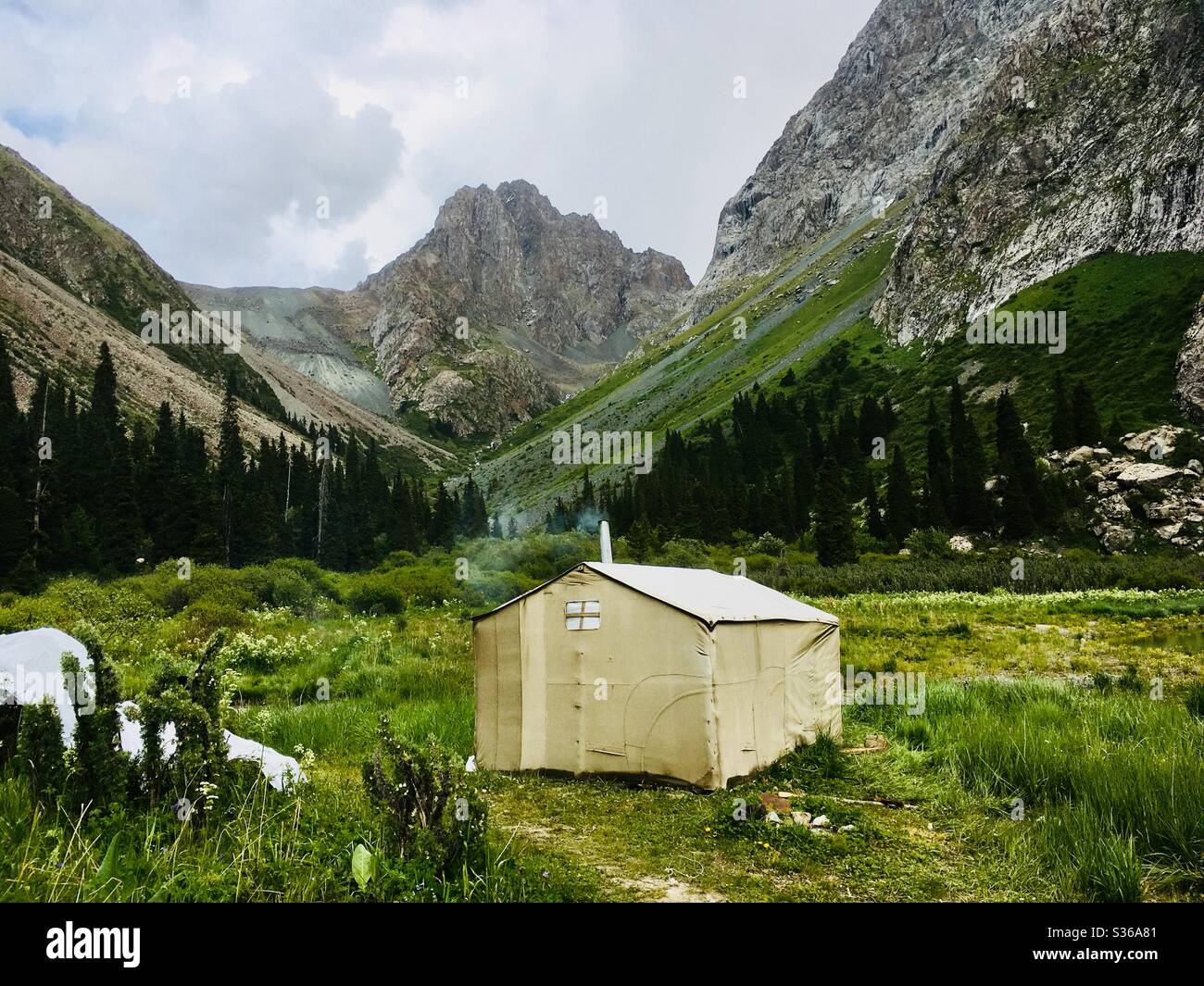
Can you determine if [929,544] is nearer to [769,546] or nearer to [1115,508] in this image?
[1115,508]

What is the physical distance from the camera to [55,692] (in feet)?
23.7

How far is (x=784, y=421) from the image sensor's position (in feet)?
329

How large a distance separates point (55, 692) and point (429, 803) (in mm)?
4953

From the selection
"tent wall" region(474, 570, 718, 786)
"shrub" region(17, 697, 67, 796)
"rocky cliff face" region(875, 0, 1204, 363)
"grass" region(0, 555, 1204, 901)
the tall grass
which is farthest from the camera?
"rocky cliff face" region(875, 0, 1204, 363)

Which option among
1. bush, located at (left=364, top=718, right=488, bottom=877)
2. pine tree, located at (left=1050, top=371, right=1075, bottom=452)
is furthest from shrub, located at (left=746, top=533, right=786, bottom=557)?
bush, located at (left=364, top=718, right=488, bottom=877)

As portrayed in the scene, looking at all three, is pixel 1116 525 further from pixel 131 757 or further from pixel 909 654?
pixel 131 757

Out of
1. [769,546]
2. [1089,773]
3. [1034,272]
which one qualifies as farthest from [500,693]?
[1034,272]

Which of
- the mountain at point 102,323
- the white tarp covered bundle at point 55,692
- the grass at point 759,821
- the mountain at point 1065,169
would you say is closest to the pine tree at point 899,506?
the mountain at point 1065,169

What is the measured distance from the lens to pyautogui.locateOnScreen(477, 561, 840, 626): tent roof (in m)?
9.69

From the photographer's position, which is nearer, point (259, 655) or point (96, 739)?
point (96, 739)

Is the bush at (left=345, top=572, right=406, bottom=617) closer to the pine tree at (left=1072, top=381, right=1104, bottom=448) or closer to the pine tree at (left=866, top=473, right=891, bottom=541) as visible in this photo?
the pine tree at (left=866, top=473, right=891, bottom=541)

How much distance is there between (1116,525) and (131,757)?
2365 inches

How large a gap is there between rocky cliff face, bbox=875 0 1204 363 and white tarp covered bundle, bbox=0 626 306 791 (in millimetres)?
86086
